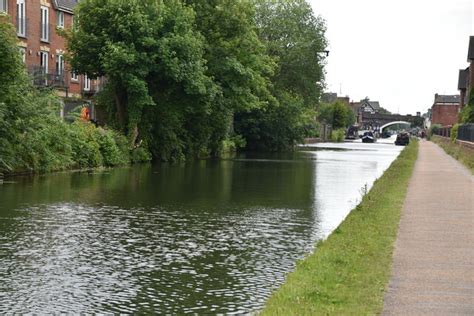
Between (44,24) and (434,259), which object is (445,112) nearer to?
(44,24)

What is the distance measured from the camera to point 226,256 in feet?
44.4

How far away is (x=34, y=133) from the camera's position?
31.0 m

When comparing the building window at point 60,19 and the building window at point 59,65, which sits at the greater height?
the building window at point 60,19

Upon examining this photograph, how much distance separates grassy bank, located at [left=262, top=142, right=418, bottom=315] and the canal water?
0.49m

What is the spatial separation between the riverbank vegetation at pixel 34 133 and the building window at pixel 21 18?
11404 millimetres

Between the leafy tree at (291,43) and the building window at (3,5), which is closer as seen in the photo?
the building window at (3,5)

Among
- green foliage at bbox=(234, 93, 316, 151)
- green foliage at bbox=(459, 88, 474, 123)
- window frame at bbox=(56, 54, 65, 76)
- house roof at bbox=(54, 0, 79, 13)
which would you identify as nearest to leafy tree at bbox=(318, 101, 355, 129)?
green foliage at bbox=(459, 88, 474, 123)

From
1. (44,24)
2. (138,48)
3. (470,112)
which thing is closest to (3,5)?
(44,24)

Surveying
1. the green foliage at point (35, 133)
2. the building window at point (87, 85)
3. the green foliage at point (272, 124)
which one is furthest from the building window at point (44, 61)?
the green foliage at point (272, 124)

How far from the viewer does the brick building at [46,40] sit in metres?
48.3

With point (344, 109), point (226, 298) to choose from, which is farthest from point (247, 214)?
point (344, 109)

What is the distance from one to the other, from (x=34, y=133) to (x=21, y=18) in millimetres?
19713

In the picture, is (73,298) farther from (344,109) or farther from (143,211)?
(344,109)

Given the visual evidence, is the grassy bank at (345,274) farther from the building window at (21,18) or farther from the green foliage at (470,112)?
the green foliage at (470,112)
